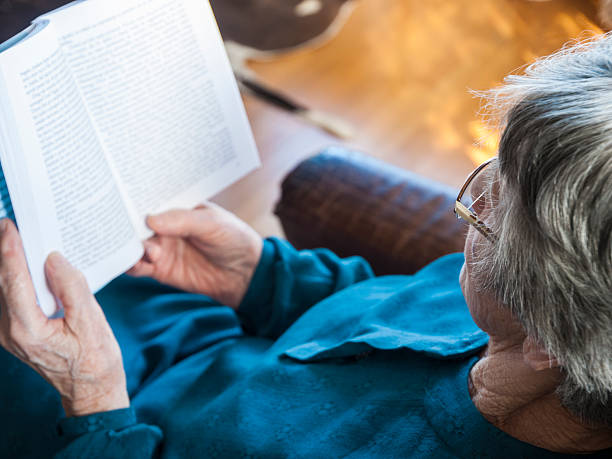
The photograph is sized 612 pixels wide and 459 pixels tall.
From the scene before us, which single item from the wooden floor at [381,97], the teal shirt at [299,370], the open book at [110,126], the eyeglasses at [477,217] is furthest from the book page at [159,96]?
the wooden floor at [381,97]

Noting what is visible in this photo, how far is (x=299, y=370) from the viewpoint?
902mm

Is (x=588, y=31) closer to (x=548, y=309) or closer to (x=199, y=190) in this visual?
(x=548, y=309)

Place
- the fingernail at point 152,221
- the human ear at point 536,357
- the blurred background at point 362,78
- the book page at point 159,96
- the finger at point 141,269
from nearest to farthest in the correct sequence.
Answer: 1. the human ear at point 536,357
2. the book page at point 159,96
3. the fingernail at point 152,221
4. the finger at point 141,269
5. the blurred background at point 362,78

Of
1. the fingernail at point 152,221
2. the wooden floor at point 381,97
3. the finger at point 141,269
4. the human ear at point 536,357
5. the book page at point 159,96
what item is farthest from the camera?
the wooden floor at point 381,97

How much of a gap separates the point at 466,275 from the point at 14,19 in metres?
0.60

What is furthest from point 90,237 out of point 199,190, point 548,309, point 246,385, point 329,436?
point 548,309

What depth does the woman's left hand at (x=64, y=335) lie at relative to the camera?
0.74 meters

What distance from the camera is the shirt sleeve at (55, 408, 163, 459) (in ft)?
2.73

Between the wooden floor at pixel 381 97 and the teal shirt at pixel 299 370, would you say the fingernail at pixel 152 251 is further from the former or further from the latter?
the wooden floor at pixel 381 97

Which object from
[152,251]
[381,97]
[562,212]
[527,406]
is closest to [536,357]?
[527,406]

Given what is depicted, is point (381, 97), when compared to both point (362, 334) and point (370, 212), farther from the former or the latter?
point (362, 334)

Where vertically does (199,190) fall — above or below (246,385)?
above

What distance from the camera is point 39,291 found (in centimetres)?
77

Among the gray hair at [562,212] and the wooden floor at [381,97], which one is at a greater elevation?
the gray hair at [562,212]
